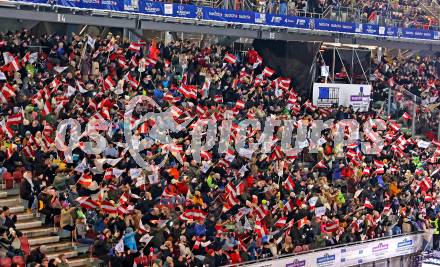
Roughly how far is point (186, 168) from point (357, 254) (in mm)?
6377

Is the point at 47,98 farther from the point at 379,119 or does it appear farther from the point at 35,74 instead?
the point at 379,119

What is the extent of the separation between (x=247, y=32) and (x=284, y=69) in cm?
295

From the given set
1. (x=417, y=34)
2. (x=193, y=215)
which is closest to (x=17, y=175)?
(x=193, y=215)

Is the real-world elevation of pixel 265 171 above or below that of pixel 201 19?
below

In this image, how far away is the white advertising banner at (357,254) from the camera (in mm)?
27750

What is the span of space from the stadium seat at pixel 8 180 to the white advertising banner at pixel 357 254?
6828mm

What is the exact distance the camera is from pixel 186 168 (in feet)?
93.7

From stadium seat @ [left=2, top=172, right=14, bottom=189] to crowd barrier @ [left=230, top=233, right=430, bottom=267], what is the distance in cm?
663

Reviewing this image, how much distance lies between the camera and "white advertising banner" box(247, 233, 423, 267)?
27.8 metres

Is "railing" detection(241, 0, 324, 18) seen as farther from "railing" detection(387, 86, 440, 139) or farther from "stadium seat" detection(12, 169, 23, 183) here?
"stadium seat" detection(12, 169, 23, 183)

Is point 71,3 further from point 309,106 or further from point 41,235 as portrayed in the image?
point 309,106

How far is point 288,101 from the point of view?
126 feet

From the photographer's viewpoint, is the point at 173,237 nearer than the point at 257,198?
Yes

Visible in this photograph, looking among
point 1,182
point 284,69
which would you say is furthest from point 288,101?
point 1,182
